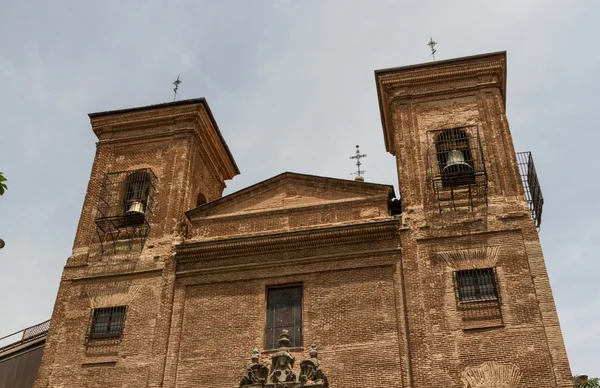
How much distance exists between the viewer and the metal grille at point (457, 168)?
15375 millimetres


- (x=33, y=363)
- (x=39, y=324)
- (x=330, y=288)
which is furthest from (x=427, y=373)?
(x=39, y=324)

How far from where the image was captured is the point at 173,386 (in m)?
14.2

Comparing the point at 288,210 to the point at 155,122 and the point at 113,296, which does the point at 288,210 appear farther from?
the point at 155,122

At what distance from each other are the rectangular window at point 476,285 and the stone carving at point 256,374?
4413 millimetres

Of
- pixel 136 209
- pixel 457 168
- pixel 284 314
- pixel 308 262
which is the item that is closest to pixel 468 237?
pixel 457 168

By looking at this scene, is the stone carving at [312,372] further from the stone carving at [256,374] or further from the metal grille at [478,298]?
the metal grille at [478,298]

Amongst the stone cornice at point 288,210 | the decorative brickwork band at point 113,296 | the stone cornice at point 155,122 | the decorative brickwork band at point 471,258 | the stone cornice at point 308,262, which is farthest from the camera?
the stone cornice at point 155,122

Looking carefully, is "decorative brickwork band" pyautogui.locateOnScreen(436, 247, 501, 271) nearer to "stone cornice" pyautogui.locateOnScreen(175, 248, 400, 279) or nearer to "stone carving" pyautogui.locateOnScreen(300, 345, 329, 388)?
"stone cornice" pyautogui.locateOnScreen(175, 248, 400, 279)

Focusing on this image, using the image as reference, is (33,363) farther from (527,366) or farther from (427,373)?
(527,366)

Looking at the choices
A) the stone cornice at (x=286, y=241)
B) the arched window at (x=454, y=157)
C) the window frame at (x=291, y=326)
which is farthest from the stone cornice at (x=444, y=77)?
the window frame at (x=291, y=326)

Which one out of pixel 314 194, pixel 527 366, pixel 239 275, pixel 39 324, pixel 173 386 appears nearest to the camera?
pixel 527 366

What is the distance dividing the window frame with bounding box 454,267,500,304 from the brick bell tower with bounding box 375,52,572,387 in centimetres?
2

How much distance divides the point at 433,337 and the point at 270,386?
3.52 meters

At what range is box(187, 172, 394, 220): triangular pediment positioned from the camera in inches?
644
